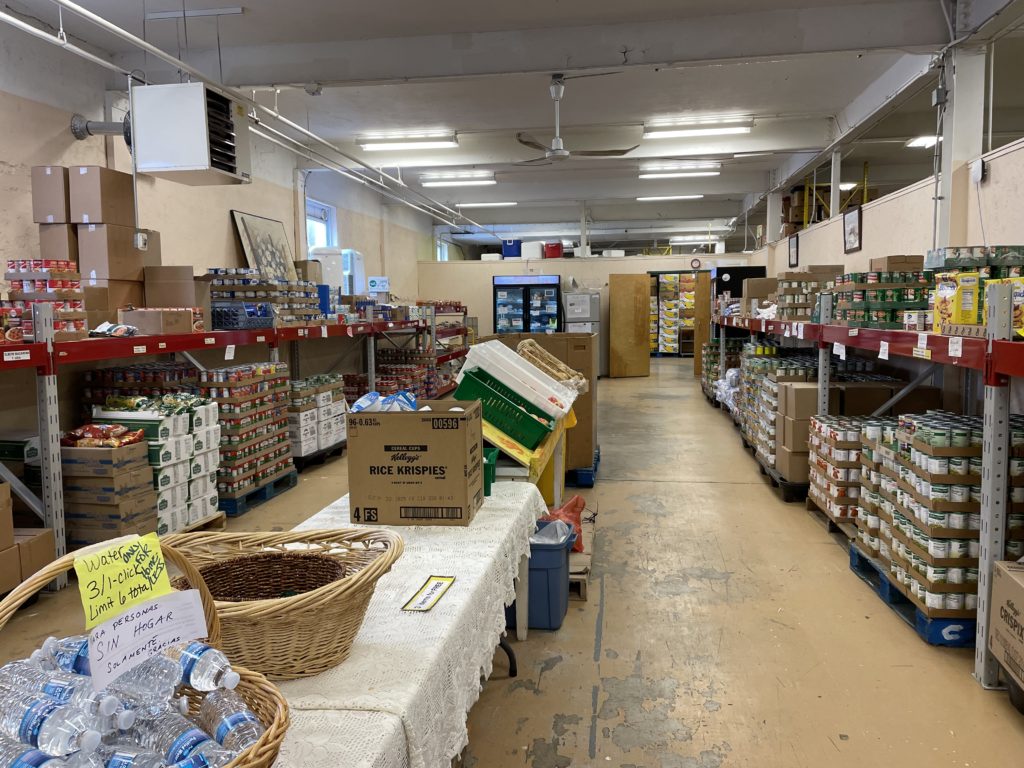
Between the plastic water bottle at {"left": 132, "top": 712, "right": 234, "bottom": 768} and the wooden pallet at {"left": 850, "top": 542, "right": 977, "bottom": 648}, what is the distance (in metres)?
2.98

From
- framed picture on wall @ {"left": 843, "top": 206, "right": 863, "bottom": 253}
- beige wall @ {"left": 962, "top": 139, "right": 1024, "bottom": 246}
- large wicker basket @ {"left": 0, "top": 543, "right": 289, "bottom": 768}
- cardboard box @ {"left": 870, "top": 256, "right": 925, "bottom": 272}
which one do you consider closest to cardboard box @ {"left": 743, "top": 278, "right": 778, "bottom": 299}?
framed picture on wall @ {"left": 843, "top": 206, "right": 863, "bottom": 253}

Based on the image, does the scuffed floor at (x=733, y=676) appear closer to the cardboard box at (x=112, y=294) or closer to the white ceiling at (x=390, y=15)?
the cardboard box at (x=112, y=294)

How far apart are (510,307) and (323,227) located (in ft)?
13.7

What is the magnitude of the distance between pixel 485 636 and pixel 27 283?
3.53m

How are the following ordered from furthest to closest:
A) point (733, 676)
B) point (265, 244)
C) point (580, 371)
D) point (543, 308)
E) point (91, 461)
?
point (543, 308) → point (265, 244) → point (580, 371) → point (91, 461) → point (733, 676)

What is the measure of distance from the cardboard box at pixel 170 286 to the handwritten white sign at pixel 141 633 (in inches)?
184

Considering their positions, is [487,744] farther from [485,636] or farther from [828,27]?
[828,27]

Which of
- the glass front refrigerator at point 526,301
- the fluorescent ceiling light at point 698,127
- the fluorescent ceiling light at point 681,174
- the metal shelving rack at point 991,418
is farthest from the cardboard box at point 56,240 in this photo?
the glass front refrigerator at point 526,301

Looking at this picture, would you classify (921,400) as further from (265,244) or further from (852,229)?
(265,244)

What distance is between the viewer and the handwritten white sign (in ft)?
2.97

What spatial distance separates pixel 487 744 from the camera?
91.6 inches

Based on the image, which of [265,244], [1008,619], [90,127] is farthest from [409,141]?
[1008,619]

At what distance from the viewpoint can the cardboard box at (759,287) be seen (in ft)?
26.5

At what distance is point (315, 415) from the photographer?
6508mm
